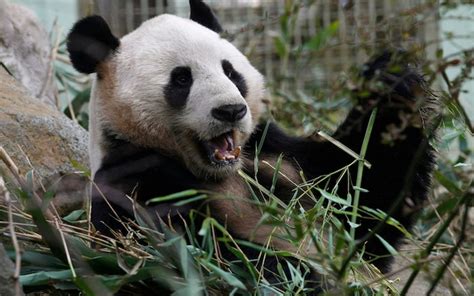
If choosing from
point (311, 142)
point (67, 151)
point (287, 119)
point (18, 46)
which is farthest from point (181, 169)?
point (18, 46)

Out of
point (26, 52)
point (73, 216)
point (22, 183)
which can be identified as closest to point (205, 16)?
point (73, 216)

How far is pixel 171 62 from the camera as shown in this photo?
337 centimetres

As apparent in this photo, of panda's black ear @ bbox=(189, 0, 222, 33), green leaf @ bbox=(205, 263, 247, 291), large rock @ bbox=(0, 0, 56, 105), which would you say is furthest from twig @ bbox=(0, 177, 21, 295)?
large rock @ bbox=(0, 0, 56, 105)

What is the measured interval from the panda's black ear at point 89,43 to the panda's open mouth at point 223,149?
61 centimetres

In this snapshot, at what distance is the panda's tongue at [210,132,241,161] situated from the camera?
3.24 meters

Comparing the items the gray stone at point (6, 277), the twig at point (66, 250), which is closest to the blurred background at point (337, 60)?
the twig at point (66, 250)

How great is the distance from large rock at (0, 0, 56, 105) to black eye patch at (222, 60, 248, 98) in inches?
71.2

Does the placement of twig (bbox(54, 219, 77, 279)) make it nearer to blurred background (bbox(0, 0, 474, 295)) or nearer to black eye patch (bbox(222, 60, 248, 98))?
blurred background (bbox(0, 0, 474, 295))

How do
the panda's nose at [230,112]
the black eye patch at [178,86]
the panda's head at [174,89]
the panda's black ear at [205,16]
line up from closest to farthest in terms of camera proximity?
the panda's nose at [230,112], the panda's head at [174,89], the black eye patch at [178,86], the panda's black ear at [205,16]

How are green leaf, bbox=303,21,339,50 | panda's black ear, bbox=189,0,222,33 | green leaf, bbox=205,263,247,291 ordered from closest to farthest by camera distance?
green leaf, bbox=205,263,247,291, green leaf, bbox=303,21,339,50, panda's black ear, bbox=189,0,222,33

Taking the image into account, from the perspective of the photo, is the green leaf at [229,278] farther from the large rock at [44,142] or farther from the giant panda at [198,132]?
the large rock at [44,142]

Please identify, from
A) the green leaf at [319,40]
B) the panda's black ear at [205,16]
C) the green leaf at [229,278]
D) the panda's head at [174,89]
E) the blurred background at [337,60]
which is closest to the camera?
the blurred background at [337,60]

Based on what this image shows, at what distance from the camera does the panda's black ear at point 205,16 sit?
3742 mm

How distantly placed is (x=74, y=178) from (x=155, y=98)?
2.53 ft
